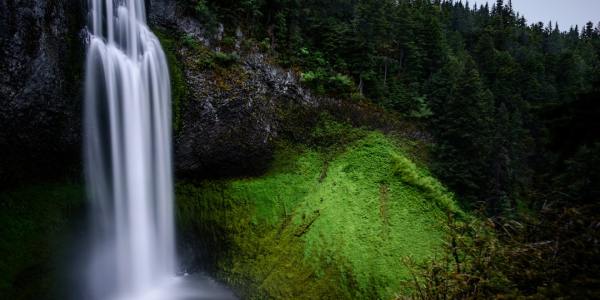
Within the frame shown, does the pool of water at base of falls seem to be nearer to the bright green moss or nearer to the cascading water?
the cascading water

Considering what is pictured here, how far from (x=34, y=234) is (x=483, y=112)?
21483 millimetres

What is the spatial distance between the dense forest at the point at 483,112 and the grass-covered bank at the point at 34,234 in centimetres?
952

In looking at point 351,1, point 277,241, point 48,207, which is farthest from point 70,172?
point 351,1

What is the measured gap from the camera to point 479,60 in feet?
118

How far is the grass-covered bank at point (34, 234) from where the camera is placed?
40.7 feet

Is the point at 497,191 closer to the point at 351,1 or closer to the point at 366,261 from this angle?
the point at 366,261

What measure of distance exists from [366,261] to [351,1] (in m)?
24.8

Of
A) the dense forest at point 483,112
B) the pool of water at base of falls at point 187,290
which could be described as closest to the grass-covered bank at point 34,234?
the pool of water at base of falls at point 187,290

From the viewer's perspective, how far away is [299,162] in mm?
18797

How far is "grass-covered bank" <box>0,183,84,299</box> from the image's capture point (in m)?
12.4

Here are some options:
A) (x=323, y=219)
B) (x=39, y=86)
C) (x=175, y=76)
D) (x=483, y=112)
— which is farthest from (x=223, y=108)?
(x=483, y=112)

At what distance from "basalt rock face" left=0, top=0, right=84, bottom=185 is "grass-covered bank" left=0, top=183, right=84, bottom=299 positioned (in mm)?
695

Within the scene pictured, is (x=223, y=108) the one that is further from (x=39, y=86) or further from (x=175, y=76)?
(x=39, y=86)

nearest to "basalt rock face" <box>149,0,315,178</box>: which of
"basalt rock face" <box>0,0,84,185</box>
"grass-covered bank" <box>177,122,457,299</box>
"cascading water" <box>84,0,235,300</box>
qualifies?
"grass-covered bank" <box>177,122,457,299</box>
